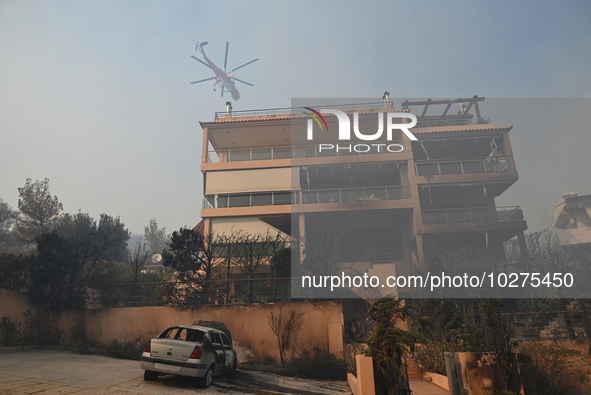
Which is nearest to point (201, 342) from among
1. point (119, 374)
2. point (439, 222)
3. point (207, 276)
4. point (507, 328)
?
point (119, 374)

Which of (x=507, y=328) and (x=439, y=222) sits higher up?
(x=439, y=222)

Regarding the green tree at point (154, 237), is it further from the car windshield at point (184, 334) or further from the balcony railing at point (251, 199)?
the car windshield at point (184, 334)

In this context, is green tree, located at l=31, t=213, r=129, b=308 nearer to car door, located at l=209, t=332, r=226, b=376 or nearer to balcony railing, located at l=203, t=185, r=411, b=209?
car door, located at l=209, t=332, r=226, b=376

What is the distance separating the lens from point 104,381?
834 centimetres

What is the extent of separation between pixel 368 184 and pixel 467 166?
7300 mm

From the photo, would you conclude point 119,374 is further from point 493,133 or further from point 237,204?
point 493,133

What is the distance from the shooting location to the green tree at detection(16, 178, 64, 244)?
3416cm

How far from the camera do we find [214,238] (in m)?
24.4

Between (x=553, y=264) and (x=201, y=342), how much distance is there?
19.1m

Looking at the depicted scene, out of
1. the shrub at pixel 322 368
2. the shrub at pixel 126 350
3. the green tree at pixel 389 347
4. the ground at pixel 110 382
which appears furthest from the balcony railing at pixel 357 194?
the green tree at pixel 389 347

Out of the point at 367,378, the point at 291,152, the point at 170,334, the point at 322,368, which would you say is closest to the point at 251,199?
the point at 291,152

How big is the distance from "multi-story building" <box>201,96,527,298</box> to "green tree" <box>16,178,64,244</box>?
18.2 m

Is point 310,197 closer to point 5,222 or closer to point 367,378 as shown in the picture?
point 367,378

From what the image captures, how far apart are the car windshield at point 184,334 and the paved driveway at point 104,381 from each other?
3.12 feet
